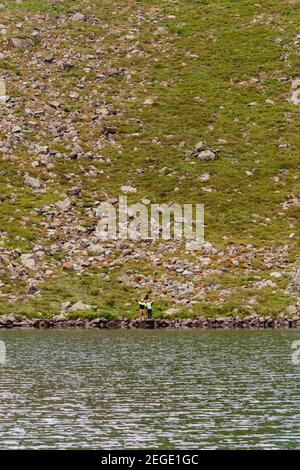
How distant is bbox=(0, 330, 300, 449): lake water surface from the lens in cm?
3014

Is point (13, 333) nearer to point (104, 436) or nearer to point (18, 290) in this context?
point (18, 290)

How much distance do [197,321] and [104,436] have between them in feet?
121

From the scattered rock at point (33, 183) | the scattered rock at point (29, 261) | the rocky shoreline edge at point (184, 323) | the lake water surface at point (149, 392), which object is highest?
the scattered rock at point (33, 183)

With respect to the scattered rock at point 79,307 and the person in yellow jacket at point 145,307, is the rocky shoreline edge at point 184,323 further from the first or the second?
the scattered rock at point 79,307

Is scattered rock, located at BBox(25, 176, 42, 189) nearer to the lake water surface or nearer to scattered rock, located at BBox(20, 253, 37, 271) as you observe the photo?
scattered rock, located at BBox(20, 253, 37, 271)

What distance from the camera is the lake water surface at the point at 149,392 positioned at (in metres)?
30.1

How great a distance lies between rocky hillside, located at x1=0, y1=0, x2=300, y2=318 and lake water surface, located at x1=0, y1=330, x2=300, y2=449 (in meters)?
10.7

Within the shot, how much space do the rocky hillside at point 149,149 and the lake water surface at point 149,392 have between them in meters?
10.7

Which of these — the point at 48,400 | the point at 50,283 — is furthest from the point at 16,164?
the point at 48,400

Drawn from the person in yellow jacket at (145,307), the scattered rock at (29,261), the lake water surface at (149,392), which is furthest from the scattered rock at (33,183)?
the lake water surface at (149,392)

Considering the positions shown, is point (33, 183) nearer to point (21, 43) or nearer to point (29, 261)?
point (29, 261)

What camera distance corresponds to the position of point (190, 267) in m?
72.1

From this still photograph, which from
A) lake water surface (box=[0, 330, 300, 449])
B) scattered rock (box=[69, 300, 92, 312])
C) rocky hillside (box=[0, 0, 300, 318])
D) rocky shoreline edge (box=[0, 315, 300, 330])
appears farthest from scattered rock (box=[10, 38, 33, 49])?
lake water surface (box=[0, 330, 300, 449])

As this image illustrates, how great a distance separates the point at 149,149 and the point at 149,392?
54682 mm
